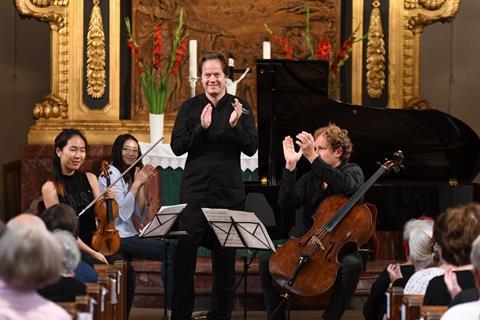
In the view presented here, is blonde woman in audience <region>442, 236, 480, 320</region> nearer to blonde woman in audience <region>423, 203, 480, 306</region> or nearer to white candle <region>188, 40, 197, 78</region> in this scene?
blonde woman in audience <region>423, 203, 480, 306</region>

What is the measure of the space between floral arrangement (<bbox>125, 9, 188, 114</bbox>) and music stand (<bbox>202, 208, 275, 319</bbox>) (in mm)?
3163

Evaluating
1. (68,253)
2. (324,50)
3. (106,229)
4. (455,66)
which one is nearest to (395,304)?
(68,253)

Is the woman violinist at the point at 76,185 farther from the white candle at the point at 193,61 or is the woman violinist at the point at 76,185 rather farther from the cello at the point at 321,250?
the white candle at the point at 193,61

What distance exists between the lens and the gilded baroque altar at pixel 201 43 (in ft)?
34.8

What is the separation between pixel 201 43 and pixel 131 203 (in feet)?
9.27

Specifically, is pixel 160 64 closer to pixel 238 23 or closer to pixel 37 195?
pixel 238 23

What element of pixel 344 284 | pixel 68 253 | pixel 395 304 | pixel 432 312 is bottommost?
pixel 344 284

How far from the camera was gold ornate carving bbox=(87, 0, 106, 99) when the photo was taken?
10625 mm

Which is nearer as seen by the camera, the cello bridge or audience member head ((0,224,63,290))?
audience member head ((0,224,63,290))

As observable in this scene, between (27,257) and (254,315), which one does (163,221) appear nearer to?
(254,315)

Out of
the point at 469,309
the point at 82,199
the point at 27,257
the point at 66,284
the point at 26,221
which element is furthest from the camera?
the point at 82,199

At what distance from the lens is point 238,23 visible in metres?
10.9

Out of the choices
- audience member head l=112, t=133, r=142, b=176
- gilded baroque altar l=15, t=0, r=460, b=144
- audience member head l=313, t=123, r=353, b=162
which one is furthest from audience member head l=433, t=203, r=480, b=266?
gilded baroque altar l=15, t=0, r=460, b=144

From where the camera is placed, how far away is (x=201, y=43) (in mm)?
10820
